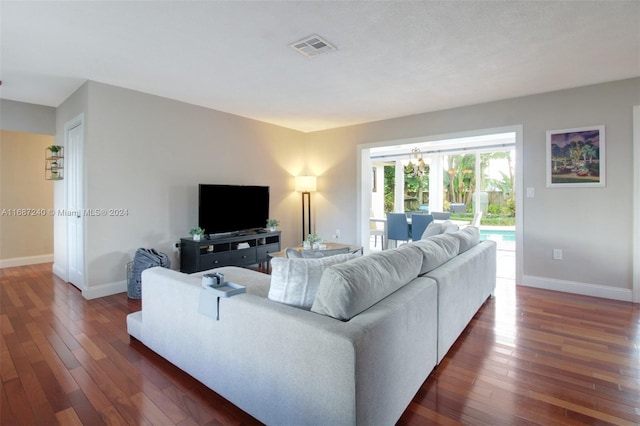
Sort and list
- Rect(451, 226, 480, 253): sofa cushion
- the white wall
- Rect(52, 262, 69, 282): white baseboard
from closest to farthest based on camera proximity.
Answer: Rect(451, 226, 480, 253): sofa cushion
the white wall
Rect(52, 262, 69, 282): white baseboard

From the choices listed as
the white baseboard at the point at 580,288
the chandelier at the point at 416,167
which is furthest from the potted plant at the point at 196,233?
the chandelier at the point at 416,167

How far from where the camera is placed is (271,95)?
3988 mm

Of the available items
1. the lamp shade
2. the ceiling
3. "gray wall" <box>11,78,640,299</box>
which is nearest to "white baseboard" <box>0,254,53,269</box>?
"gray wall" <box>11,78,640,299</box>

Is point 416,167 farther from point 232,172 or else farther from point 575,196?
point 232,172

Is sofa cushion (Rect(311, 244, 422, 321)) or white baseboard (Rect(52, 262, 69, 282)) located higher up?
sofa cushion (Rect(311, 244, 422, 321))

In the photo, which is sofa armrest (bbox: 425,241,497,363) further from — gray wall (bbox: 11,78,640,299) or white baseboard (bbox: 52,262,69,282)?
white baseboard (bbox: 52,262,69,282)

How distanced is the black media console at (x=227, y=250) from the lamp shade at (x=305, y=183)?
1117 millimetres

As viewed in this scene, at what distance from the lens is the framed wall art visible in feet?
11.9

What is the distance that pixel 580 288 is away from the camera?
3748 millimetres

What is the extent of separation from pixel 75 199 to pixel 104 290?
120cm

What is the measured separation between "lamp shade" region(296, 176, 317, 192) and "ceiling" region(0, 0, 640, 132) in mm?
1877

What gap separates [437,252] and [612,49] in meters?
2.39

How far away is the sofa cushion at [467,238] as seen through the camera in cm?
288

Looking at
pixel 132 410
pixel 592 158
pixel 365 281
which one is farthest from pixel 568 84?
pixel 132 410
